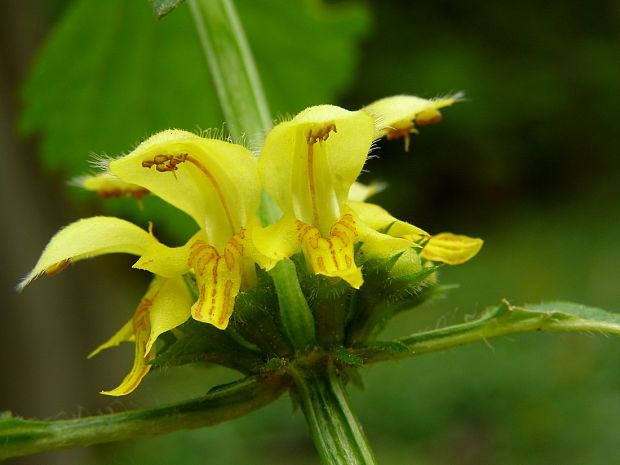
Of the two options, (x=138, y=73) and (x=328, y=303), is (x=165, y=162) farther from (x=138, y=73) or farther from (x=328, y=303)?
(x=138, y=73)

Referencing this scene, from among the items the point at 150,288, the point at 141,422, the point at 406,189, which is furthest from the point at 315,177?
the point at 406,189

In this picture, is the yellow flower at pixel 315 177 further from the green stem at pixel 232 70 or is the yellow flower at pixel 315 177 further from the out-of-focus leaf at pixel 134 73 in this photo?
the out-of-focus leaf at pixel 134 73

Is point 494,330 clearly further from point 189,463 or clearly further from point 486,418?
point 189,463

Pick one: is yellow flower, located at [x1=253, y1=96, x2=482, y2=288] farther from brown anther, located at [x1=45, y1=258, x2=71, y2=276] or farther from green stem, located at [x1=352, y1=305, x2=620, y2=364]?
brown anther, located at [x1=45, y1=258, x2=71, y2=276]

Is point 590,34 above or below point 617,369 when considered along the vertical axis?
above

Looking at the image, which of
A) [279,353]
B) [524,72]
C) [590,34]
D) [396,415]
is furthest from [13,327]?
[590,34]

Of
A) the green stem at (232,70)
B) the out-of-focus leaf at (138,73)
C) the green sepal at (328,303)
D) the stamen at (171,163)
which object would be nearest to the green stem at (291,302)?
the green sepal at (328,303)
